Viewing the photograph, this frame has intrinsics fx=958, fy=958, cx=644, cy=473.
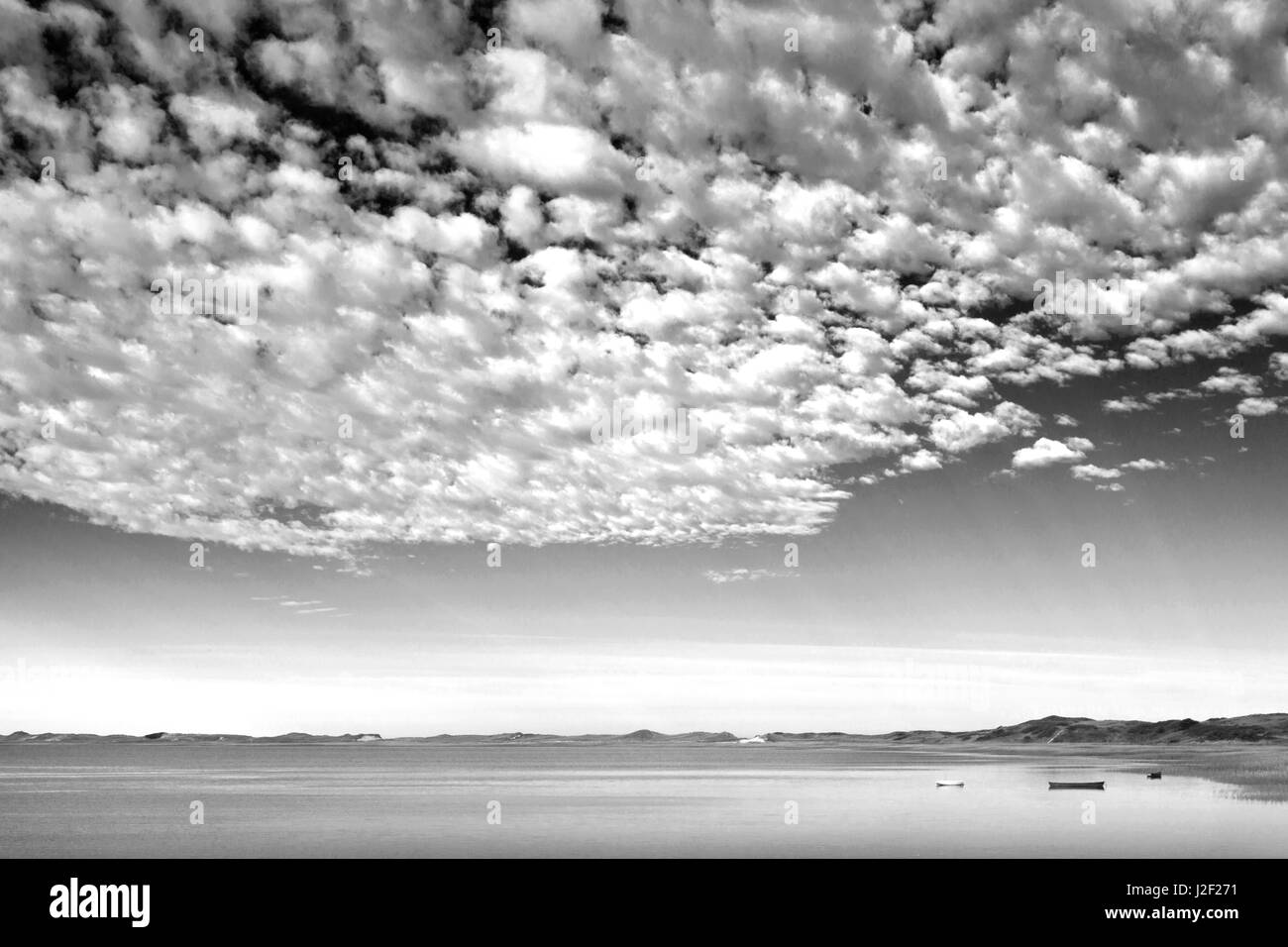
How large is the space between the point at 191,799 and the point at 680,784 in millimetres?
55279

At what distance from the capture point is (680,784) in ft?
390
